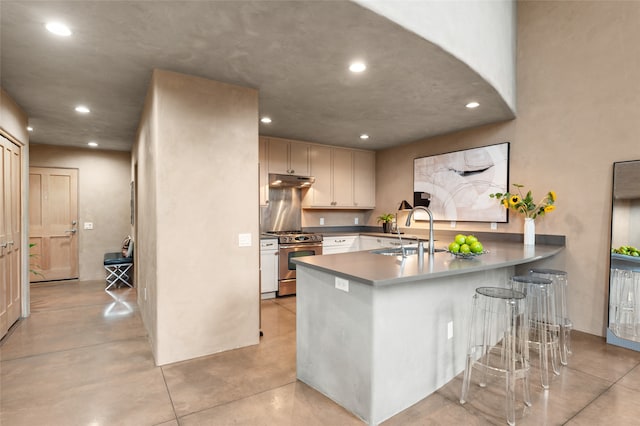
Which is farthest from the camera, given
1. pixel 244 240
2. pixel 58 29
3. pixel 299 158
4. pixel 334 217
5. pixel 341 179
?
pixel 334 217

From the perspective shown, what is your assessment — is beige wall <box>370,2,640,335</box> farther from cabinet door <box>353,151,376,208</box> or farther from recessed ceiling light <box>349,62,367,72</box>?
cabinet door <box>353,151,376,208</box>

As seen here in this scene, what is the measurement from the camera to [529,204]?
3.78 meters

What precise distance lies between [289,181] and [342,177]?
3.57 feet

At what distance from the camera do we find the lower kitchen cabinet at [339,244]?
5.39 metres

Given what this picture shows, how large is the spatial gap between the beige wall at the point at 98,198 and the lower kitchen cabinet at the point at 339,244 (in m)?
3.97

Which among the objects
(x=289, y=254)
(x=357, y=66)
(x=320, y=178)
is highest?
(x=357, y=66)

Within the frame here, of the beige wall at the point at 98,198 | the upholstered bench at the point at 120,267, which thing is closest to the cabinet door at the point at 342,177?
the upholstered bench at the point at 120,267

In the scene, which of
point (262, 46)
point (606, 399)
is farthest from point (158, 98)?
point (606, 399)

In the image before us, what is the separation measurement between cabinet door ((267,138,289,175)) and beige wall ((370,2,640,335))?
306 centimetres

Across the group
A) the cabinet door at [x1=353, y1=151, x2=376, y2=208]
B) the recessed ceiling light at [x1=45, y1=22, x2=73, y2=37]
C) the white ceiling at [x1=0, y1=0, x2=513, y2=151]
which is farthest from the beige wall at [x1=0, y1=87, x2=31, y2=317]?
the cabinet door at [x1=353, y1=151, x2=376, y2=208]

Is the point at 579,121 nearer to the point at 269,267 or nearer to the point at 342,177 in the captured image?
the point at 342,177

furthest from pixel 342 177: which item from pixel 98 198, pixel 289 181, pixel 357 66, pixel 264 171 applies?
pixel 98 198

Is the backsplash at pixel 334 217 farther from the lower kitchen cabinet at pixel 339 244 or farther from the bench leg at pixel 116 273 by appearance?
the bench leg at pixel 116 273

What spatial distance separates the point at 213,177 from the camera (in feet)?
9.65
